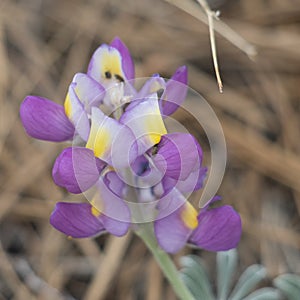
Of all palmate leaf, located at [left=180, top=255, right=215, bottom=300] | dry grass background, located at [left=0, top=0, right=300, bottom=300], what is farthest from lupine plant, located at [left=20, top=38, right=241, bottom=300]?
dry grass background, located at [left=0, top=0, right=300, bottom=300]

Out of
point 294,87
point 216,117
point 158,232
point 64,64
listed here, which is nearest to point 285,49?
point 294,87

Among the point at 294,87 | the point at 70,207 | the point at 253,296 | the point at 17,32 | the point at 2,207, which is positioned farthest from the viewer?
the point at 17,32

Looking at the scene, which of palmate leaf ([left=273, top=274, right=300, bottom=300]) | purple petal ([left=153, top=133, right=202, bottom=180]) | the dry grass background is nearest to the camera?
purple petal ([left=153, top=133, right=202, bottom=180])

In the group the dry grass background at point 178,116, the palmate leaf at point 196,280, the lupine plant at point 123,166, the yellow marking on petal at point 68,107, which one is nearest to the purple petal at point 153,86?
the lupine plant at point 123,166

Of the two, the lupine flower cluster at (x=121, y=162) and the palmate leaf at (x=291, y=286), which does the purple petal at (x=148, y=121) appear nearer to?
the lupine flower cluster at (x=121, y=162)

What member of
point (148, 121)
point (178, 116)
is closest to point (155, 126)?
point (148, 121)

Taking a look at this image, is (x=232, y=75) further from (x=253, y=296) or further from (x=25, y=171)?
(x=253, y=296)

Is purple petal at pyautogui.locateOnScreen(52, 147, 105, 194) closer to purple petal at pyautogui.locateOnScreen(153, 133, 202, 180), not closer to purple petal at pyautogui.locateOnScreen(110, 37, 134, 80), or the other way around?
purple petal at pyautogui.locateOnScreen(153, 133, 202, 180)
